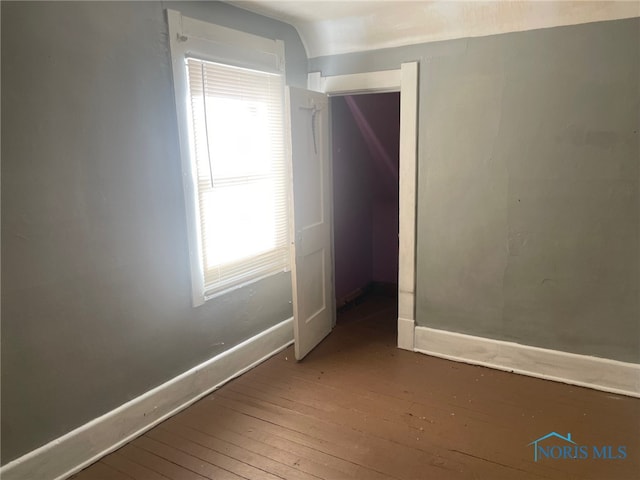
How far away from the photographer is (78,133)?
215 centimetres

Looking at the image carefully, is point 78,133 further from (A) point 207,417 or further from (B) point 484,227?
(B) point 484,227

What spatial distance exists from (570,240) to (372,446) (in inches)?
68.9

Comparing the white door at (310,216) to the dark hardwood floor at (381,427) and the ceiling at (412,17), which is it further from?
the ceiling at (412,17)

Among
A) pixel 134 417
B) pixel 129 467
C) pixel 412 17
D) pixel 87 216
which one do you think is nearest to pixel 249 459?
pixel 129 467

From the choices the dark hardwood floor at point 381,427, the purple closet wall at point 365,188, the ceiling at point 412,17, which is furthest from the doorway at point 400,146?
the purple closet wall at point 365,188

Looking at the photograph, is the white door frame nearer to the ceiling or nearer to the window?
the ceiling

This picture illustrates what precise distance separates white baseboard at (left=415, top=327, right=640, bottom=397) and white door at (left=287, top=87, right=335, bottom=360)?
2.69 feet

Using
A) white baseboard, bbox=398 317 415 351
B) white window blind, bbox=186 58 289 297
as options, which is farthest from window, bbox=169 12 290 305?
white baseboard, bbox=398 317 415 351

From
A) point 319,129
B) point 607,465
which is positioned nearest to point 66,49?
point 319,129

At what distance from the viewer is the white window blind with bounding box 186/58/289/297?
9.10 feet

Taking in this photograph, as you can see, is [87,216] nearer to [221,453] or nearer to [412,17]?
[221,453]

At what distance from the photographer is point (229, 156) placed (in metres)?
2.94

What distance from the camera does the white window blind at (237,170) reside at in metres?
2.77

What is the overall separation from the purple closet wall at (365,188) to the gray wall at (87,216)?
183 cm
